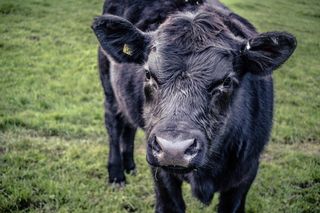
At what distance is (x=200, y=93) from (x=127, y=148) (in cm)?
301

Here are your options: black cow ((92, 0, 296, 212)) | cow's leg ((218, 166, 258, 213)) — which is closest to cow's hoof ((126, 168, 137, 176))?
black cow ((92, 0, 296, 212))

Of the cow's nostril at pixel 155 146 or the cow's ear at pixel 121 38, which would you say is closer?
the cow's nostril at pixel 155 146

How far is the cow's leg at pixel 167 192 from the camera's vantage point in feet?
11.8

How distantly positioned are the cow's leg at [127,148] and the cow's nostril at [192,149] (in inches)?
123

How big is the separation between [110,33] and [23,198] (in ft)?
7.23

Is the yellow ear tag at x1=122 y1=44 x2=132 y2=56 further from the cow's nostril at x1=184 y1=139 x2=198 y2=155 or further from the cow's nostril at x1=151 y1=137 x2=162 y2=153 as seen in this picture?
the cow's nostril at x1=184 y1=139 x2=198 y2=155

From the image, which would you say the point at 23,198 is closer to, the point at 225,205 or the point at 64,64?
the point at 225,205

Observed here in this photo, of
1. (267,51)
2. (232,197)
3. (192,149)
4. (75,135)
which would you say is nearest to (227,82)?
(267,51)

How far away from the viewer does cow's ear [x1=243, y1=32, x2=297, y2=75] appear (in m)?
2.86

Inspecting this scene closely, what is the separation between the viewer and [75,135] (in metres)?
6.11

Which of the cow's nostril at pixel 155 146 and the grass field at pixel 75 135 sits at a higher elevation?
the cow's nostril at pixel 155 146

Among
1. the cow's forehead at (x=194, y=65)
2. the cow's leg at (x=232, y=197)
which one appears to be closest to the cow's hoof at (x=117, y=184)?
the cow's leg at (x=232, y=197)

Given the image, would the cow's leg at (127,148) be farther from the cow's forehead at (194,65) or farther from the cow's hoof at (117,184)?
the cow's forehead at (194,65)

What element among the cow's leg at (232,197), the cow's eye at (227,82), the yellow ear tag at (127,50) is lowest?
the cow's leg at (232,197)
